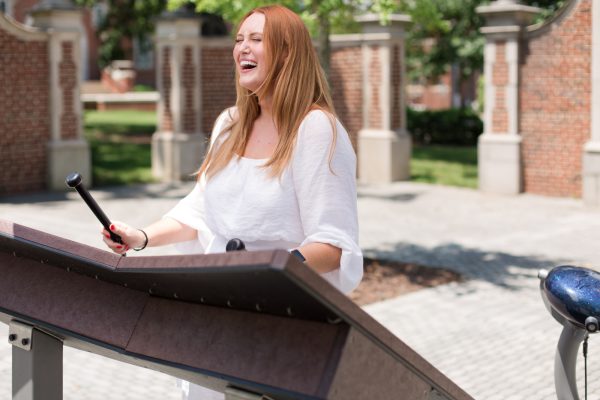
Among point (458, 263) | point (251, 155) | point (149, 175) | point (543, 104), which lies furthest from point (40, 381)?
point (149, 175)

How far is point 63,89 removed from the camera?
53.6 feet

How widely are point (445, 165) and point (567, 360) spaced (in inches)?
635

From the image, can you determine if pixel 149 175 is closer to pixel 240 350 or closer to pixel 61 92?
pixel 61 92

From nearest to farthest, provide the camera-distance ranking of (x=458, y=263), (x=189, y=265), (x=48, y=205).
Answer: (x=189, y=265)
(x=458, y=263)
(x=48, y=205)

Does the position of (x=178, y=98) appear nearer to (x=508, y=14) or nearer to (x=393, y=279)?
(x=508, y=14)

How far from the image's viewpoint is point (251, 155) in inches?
117

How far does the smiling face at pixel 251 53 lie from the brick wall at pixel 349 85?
1549 cm

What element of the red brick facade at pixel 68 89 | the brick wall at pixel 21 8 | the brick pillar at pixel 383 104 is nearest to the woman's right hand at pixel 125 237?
the red brick facade at pixel 68 89

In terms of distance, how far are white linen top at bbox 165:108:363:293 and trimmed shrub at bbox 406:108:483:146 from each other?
22674mm

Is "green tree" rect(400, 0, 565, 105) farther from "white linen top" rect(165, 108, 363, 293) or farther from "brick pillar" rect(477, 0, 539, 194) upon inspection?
"white linen top" rect(165, 108, 363, 293)

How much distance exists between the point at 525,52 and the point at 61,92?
25.1ft

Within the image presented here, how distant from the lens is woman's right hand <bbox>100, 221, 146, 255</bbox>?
117 inches

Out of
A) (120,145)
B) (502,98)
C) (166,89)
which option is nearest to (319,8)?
(502,98)

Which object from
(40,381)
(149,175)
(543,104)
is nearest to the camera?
(40,381)
